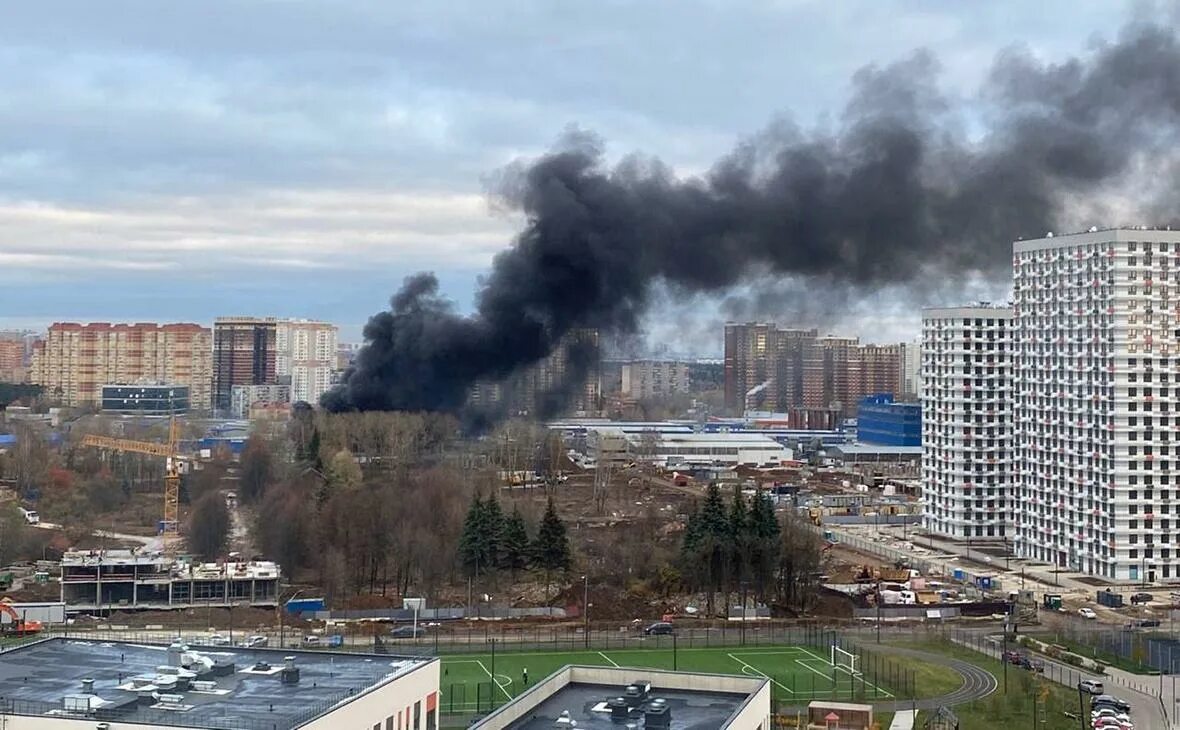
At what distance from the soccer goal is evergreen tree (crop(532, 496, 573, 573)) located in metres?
6.55

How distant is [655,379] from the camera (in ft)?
325

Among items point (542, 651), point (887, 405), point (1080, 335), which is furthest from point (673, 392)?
point (542, 651)

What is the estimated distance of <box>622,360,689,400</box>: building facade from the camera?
311ft

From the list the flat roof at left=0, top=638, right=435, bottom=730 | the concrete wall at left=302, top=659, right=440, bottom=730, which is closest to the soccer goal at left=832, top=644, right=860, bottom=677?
the concrete wall at left=302, top=659, right=440, bottom=730

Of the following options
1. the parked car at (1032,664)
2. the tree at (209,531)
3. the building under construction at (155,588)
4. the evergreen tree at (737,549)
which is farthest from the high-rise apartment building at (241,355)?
the parked car at (1032,664)

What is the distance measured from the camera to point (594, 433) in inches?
2729

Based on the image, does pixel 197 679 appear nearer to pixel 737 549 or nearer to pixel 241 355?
pixel 737 549

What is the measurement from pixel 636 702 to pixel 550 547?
14290 mm

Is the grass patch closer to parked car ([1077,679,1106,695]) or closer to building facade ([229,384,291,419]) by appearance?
parked car ([1077,679,1106,695])

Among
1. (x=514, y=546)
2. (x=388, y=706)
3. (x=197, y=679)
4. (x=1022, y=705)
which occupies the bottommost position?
(x=1022, y=705)

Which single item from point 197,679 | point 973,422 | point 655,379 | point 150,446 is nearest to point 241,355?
point 655,379

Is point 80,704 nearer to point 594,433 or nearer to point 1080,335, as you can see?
point 1080,335

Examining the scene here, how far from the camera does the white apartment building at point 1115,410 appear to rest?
2894 cm

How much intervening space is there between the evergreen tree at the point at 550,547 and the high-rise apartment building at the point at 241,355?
2321 inches
